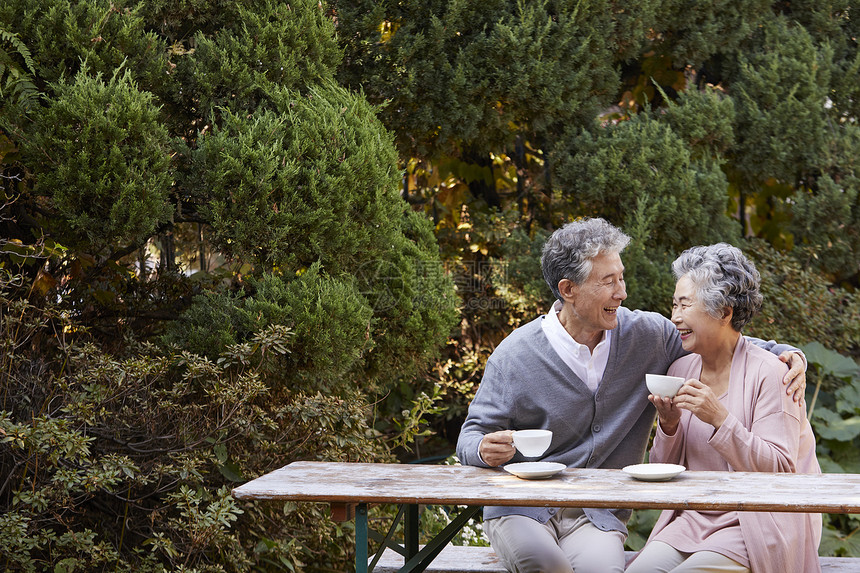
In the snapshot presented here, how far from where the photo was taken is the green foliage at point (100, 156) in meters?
3.19

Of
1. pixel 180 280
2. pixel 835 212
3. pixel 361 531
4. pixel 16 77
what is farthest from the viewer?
pixel 835 212

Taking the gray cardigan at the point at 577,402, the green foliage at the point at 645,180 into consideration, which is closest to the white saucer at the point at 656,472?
the gray cardigan at the point at 577,402

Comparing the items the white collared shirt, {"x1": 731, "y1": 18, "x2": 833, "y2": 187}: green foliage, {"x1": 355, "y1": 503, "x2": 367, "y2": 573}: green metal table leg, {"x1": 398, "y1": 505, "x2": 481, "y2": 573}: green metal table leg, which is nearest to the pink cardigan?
the white collared shirt

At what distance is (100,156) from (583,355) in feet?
6.59

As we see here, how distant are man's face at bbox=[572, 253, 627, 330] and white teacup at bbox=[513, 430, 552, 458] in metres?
0.58

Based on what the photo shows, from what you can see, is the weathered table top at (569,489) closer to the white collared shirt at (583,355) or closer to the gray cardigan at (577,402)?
the gray cardigan at (577,402)

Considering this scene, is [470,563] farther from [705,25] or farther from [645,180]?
[705,25]

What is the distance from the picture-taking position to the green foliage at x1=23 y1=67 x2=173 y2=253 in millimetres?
3193

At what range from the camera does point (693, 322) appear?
105 inches

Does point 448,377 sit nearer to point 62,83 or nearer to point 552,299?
point 552,299

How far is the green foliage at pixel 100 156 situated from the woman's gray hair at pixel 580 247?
1.64 meters

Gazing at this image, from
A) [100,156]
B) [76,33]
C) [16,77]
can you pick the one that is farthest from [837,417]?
[16,77]

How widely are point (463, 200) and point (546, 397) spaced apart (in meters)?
2.74

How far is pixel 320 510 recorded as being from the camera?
3.74 metres
